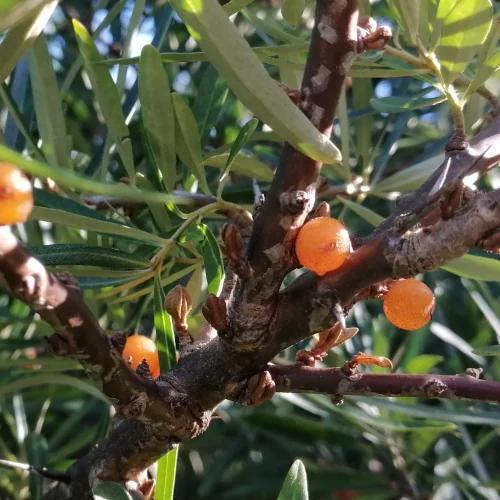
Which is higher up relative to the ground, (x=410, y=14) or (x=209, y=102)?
(x=410, y=14)

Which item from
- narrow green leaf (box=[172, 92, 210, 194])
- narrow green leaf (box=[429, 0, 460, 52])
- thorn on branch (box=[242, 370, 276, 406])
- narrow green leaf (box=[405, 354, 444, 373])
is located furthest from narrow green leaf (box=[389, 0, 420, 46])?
narrow green leaf (box=[405, 354, 444, 373])

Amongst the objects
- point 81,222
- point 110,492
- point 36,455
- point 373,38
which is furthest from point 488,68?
point 36,455

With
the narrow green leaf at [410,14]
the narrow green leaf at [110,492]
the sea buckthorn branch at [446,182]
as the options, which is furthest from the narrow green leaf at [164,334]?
the narrow green leaf at [410,14]

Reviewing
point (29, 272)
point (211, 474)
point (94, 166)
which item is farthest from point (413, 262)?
point (211, 474)

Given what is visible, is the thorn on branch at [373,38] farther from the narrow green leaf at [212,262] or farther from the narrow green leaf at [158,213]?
the narrow green leaf at [158,213]

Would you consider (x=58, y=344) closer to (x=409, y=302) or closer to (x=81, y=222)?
(x=81, y=222)

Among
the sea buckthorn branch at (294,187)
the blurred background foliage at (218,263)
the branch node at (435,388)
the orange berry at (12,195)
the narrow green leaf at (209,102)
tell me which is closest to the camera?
the orange berry at (12,195)

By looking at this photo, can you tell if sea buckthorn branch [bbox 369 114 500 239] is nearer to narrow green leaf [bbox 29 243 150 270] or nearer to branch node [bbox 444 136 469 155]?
branch node [bbox 444 136 469 155]

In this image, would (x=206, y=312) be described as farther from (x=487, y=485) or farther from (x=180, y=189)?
(x=487, y=485)
